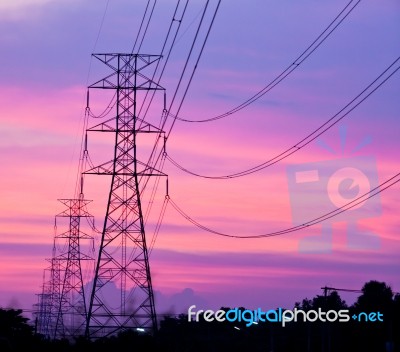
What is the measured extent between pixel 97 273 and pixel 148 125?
6751mm

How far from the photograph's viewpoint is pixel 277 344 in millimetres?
104000

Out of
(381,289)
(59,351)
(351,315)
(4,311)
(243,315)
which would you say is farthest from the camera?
(381,289)

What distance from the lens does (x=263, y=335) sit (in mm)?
114188

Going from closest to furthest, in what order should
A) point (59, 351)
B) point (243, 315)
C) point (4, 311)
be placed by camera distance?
1. point (59, 351)
2. point (4, 311)
3. point (243, 315)

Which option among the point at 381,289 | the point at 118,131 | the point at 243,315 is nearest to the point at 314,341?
the point at 243,315

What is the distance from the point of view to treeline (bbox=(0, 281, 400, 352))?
50.0 meters

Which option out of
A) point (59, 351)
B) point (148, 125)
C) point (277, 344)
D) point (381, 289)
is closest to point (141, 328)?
point (59, 351)

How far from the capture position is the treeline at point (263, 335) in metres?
50.0

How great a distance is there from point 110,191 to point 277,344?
56876 millimetres

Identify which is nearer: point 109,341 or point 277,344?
point 109,341

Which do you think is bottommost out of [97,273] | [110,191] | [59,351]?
[59,351]

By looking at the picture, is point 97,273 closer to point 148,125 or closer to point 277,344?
point 148,125

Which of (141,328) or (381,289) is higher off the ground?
(381,289)

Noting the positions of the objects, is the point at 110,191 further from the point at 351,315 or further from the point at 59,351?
the point at 351,315
